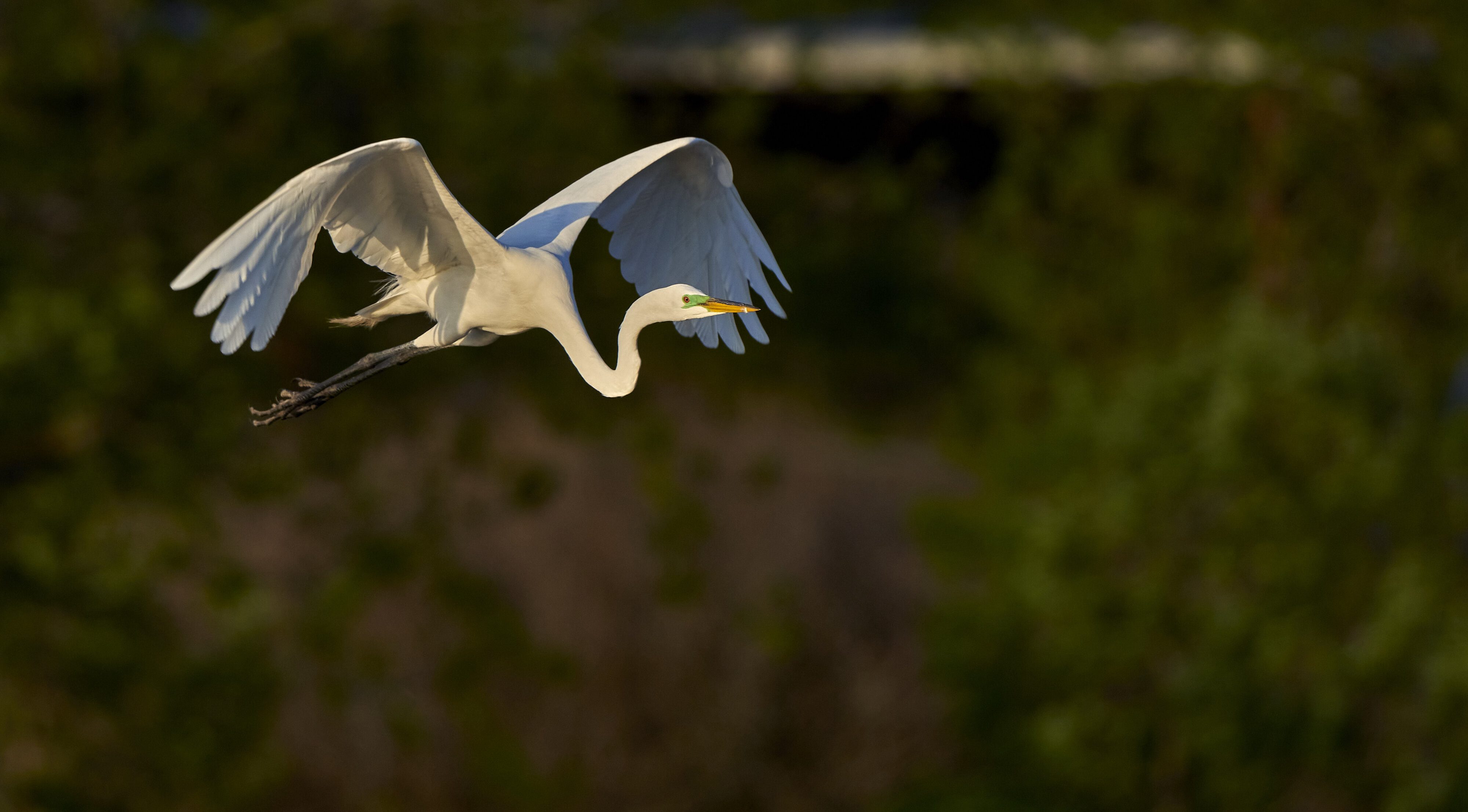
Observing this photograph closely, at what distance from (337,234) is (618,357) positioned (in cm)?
91

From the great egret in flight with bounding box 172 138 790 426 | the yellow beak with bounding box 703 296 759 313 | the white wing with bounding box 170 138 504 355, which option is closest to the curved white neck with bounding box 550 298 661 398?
the great egret in flight with bounding box 172 138 790 426

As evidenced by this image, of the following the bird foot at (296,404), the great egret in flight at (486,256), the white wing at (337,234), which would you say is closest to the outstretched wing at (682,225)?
the great egret in flight at (486,256)

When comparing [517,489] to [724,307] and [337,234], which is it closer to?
[337,234]

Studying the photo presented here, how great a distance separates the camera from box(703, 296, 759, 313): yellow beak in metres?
5.13

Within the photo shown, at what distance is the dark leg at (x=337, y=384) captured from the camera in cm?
561

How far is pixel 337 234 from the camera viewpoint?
5.38 meters

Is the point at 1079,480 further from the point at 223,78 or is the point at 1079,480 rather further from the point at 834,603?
the point at 223,78

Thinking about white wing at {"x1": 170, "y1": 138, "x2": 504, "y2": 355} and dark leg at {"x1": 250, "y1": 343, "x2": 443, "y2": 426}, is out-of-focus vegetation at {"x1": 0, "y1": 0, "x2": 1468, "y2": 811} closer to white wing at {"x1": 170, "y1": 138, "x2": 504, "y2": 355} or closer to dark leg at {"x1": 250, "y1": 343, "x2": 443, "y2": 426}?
dark leg at {"x1": 250, "y1": 343, "x2": 443, "y2": 426}

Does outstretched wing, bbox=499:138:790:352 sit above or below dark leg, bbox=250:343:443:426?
above

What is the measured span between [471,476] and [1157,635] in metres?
4.92

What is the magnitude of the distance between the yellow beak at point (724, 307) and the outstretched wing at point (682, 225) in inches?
23.0

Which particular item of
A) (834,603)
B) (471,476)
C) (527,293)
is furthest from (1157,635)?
(527,293)

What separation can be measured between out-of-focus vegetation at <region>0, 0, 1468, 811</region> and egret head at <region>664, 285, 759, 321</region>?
6.45 meters

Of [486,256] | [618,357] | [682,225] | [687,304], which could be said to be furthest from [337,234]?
[682,225]
